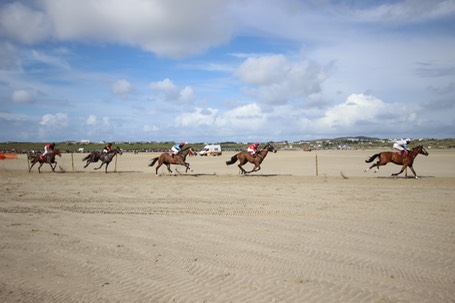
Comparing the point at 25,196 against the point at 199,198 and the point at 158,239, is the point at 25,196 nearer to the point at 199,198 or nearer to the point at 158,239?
the point at 199,198

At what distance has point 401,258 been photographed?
6.33 meters

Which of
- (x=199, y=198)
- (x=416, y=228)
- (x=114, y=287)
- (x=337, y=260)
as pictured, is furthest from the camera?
(x=199, y=198)

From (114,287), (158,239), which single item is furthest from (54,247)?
(114,287)

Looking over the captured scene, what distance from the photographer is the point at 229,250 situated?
693cm

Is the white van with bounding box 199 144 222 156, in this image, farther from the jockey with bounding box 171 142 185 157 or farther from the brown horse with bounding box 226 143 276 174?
the brown horse with bounding box 226 143 276 174

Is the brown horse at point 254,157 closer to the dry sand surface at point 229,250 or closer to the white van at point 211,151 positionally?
the dry sand surface at point 229,250

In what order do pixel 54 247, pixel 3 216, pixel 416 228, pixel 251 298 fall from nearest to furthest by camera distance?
pixel 251 298 → pixel 54 247 → pixel 416 228 → pixel 3 216

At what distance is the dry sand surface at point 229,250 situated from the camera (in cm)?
506

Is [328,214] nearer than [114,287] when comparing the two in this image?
No

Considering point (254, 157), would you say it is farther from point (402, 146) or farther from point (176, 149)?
point (402, 146)

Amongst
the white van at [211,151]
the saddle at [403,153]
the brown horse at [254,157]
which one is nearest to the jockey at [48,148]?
the brown horse at [254,157]

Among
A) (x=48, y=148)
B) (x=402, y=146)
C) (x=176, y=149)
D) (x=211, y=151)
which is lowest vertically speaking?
(x=211, y=151)

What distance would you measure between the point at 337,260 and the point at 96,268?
4.16m

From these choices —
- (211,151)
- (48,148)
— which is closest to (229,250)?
(48,148)
